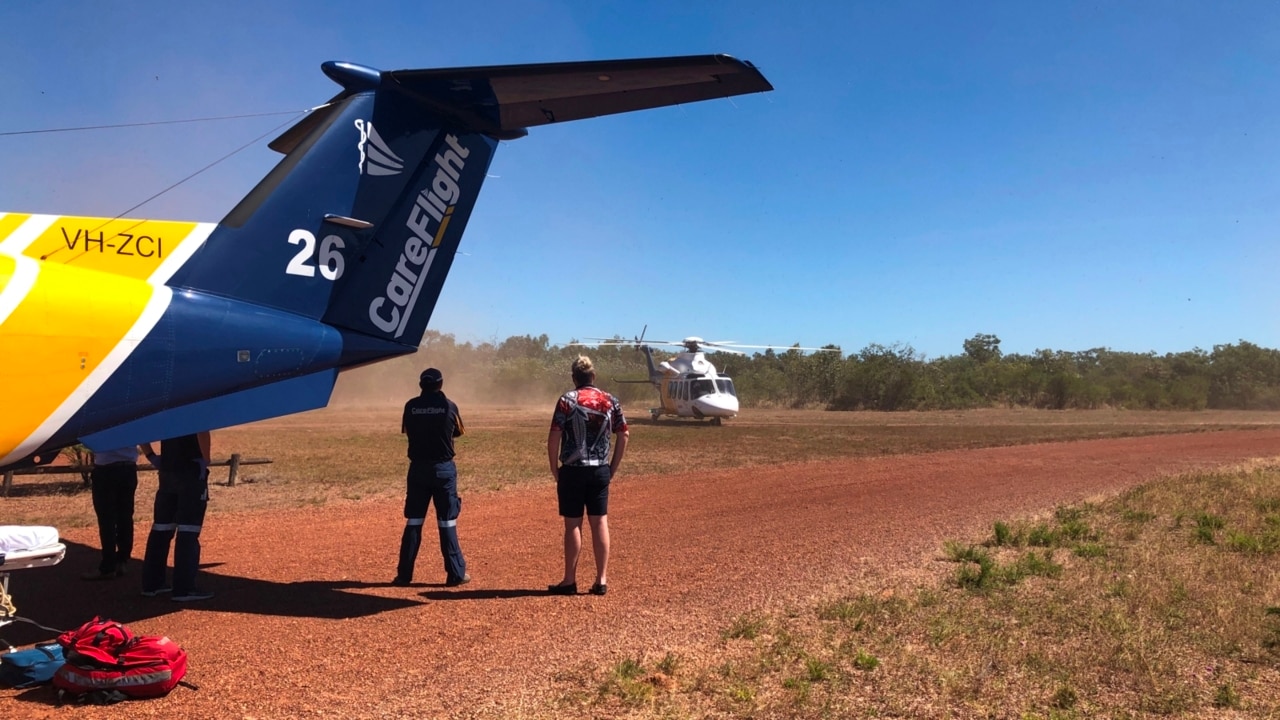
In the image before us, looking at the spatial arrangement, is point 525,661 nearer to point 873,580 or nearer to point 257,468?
point 873,580

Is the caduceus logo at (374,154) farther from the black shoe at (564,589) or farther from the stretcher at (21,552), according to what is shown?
the black shoe at (564,589)

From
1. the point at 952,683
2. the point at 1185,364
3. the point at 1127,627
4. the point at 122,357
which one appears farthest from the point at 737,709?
the point at 1185,364

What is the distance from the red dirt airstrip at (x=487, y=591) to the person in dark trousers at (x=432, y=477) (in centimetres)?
29

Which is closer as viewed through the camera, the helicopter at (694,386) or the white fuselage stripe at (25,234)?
the white fuselage stripe at (25,234)

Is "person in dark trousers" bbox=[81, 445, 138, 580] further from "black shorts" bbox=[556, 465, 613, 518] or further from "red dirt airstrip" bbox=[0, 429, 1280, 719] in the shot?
"black shorts" bbox=[556, 465, 613, 518]

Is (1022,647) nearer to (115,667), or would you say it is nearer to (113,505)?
(115,667)

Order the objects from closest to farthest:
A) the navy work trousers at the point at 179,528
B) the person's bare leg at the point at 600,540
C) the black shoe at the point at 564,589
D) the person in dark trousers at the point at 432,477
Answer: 1. the navy work trousers at the point at 179,528
2. the person's bare leg at the point at 600,540
3. the black shoe at the point at 564,589
4. the person in dark trousers at the point at 432,477

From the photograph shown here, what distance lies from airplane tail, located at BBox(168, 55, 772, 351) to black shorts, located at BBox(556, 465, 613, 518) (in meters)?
2.08

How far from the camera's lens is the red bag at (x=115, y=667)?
4316 millimetres

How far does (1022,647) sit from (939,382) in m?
66.4

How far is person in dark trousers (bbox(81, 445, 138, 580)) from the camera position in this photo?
23.6ft

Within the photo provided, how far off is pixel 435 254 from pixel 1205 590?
724cm

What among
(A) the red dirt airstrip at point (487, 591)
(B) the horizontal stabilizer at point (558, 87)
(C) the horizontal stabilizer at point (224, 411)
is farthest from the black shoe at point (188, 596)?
(B) the horizontal stabilizer at point (558, 87)

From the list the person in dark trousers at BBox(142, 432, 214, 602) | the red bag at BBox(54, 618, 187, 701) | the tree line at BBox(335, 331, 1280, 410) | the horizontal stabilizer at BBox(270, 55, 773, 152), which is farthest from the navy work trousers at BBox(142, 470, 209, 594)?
the tree line at BBox(335, 331, 1280, 410)
